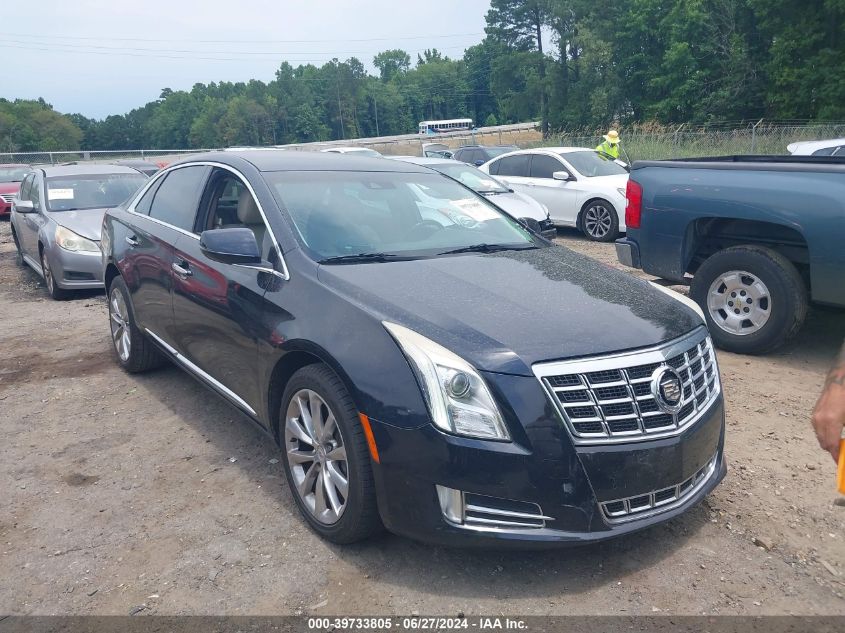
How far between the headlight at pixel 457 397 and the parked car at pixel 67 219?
279 inches

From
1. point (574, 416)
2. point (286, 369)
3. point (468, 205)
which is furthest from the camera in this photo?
point (468, 205)

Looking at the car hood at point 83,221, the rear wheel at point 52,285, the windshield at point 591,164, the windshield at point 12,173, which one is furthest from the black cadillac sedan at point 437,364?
the windshield at point 12,173

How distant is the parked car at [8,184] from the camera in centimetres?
2062

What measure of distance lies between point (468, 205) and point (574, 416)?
86.9 inches

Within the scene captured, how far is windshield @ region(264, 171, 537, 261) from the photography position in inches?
149

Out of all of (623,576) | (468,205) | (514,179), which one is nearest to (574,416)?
(623,576)

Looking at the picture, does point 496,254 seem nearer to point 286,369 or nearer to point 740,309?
point 286,369

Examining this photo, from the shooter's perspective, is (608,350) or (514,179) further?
(514,179)

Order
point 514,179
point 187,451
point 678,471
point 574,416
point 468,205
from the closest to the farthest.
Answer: point 574,416, point 678,471, point 187,451, point 468,205, point 514,179

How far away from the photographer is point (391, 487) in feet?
9.18

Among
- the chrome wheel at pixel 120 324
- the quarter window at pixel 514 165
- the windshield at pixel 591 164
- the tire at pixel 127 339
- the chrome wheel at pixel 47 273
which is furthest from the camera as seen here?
the quarter window at pixel 514 165

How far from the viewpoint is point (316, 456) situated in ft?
10.5

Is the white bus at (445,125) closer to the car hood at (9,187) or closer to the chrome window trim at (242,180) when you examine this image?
the car hood at (9,187)

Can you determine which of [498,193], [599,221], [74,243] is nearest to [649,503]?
[74,243]
